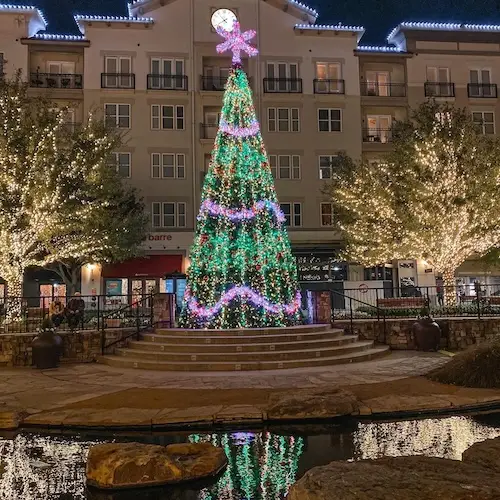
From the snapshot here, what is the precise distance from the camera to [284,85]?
32562 millimetres

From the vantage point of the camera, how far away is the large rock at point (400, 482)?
3.27 metres

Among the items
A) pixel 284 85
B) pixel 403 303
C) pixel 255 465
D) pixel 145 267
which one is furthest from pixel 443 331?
pixel 284 85

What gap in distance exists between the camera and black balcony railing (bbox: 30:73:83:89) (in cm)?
3023

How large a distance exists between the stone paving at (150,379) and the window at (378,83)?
23980mm

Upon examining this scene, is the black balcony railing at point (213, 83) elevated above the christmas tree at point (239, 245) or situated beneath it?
elevated above

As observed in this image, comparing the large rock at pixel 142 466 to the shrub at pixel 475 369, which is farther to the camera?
the shrub at pixel 475 369

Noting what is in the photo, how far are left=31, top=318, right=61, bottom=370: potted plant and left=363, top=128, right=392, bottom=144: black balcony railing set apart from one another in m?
24.8

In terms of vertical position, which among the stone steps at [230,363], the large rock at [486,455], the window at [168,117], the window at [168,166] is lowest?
the stone steps at [230,363]

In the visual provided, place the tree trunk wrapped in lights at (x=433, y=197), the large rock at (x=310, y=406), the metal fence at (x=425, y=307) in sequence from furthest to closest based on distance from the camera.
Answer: the tree trunk wrapped in lights at (x=433, y=197) → the metal fence at (x=425, y=307) → the large rock at (x=310, y=406)

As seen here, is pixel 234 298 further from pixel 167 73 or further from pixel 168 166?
pixel 167 73

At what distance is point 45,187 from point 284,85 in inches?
706

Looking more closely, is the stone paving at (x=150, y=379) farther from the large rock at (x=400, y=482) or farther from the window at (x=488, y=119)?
the window at (x=488, y=119)

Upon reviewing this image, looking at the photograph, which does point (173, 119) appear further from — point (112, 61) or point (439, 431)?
point (439, 431)

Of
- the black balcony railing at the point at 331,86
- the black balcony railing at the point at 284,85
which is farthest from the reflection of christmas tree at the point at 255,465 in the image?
the black balcony railing at the point at 331,86
